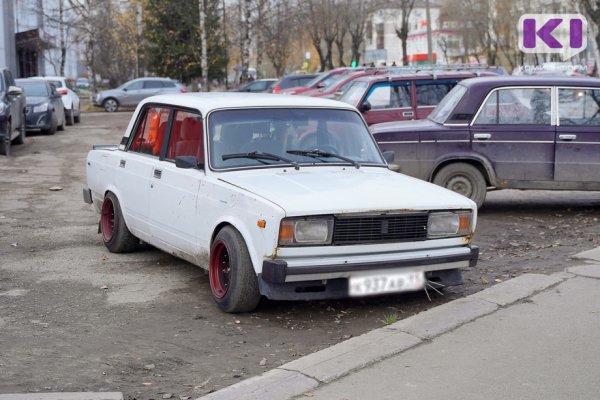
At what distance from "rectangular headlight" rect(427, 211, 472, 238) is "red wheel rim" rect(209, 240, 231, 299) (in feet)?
5.02

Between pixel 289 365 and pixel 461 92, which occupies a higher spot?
pixel 461 92

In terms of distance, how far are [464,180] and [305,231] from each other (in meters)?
5.38

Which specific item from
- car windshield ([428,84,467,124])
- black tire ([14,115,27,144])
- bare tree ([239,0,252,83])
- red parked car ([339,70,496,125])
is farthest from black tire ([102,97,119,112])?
car windshield ([428,84,467,124])

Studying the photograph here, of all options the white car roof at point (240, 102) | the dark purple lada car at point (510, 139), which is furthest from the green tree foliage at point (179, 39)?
the white car roof at point (240, 102)

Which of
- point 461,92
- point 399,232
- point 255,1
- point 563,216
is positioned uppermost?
point 255,1

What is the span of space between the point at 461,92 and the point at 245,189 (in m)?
5.40

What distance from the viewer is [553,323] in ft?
20.6

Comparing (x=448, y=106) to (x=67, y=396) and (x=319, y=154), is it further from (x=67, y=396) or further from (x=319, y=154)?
→ (x=67, y=396)

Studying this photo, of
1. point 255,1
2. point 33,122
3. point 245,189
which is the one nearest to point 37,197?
point 245,189

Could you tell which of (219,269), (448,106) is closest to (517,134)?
(448,106)

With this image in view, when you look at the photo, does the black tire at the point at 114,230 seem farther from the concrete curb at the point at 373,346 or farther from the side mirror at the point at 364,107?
the side mirror at the point at 364,107

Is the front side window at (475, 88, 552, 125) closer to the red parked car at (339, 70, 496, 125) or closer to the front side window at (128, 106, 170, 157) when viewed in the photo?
the red parked car at (339, 70, 496, 125)

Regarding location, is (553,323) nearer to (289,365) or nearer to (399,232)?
(399,232)

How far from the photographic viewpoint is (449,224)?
6730 millimetres
